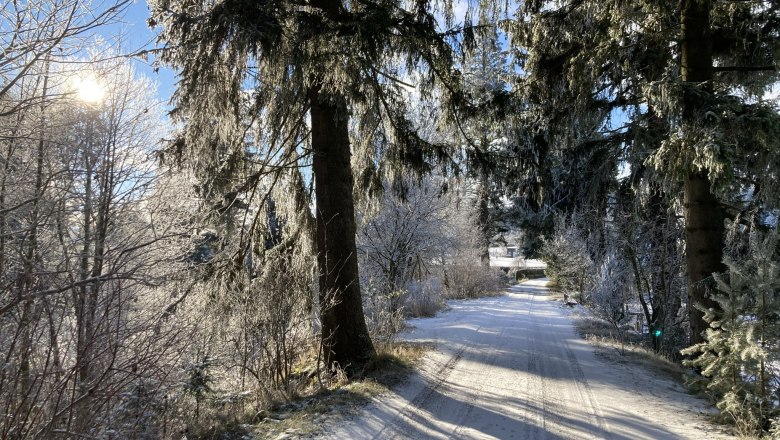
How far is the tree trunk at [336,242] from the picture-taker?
739 centimetres

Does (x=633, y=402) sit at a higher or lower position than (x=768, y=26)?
lower

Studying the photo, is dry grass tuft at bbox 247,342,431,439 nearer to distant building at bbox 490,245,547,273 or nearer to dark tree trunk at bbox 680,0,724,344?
dark tree trunk at bbox 680,0,724,344

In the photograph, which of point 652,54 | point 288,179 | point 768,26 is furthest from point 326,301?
point 768,26

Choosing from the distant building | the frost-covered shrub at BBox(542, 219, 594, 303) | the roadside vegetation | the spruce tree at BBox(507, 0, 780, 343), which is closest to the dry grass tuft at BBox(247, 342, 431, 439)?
the roadside vegetation

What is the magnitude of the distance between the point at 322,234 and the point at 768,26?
7.42m

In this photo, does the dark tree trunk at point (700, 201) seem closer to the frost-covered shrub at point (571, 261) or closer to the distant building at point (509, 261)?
the frost-covered shrub at point (571, 261)

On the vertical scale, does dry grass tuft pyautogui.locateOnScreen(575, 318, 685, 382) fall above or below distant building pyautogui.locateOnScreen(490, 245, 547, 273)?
below

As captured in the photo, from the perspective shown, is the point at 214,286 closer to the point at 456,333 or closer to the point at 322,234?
the point at 322,234

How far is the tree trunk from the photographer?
739 centimetres

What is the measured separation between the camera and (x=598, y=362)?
28.7ft

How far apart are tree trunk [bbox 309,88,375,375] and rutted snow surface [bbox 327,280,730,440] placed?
119 cm

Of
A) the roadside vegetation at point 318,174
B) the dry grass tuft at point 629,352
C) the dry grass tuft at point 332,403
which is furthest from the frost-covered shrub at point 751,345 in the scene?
the dry grass tuft at point 332,403

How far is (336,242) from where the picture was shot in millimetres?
7449

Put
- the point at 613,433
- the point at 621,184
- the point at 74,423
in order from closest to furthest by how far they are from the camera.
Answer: the point at 74,423, the point at 613,433, the point at 621,184
